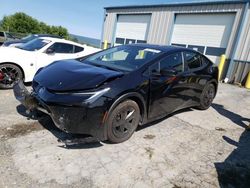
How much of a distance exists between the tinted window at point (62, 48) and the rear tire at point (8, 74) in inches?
50.9

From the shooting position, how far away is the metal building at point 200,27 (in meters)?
Result: 11.6

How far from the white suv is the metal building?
8.33 meters

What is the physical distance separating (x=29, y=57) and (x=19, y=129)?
291 centimetres

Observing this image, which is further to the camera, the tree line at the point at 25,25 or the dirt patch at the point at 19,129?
the tree line at the point at 25,25

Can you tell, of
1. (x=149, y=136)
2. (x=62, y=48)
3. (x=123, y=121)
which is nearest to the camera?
(x=123, y=121)

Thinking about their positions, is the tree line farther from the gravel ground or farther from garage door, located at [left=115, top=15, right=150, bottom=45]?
the gravel ground

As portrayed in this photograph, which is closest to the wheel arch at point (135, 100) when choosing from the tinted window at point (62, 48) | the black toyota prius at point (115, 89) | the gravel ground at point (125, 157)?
the black toyota prius at point (115, 89)

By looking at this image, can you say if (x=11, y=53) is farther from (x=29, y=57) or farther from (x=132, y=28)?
(x=132, y=28)

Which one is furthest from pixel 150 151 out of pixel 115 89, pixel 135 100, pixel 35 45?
pixel 35 45

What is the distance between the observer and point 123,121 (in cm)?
356

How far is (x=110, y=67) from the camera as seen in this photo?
390cm

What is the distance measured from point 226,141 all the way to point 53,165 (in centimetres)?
304

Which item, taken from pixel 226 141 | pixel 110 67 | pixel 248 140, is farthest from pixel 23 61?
pixel 248 140

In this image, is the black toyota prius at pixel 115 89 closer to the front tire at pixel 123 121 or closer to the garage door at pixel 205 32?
the front tire at pixel 123 121
